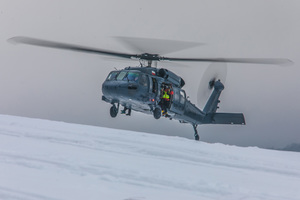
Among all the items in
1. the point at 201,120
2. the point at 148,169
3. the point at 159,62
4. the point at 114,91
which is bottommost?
the point at 201,120

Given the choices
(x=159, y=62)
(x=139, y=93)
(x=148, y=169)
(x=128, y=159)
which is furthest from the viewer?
(x=159, y=62)

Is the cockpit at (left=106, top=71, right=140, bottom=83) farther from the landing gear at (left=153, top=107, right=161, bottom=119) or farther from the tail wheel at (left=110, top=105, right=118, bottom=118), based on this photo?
the landing gear at (left=153, top=107, right=161, bottom=119)

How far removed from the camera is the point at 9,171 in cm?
440

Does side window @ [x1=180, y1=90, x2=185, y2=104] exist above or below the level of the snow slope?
above

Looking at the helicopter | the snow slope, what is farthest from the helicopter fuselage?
the snow slope

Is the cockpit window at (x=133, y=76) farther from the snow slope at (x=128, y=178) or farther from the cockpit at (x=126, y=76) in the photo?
the snow slope at (x=128, y=178)

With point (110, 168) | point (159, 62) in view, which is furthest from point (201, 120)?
point (110, 168)

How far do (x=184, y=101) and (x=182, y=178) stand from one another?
770 centimetres

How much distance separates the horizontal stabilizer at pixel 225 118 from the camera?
14219 mm

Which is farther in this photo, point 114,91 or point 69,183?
point 114,91

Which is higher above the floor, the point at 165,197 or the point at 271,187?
the point at 165,197

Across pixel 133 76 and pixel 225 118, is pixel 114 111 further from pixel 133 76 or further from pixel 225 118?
pixel 225 118

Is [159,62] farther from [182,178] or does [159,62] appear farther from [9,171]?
[9,171]

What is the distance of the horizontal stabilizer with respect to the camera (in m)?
14.2
